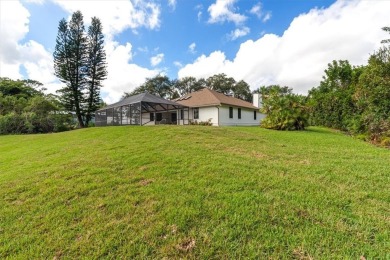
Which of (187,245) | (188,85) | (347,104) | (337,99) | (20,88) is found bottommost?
(187,245)

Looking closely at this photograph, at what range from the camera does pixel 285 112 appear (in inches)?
566

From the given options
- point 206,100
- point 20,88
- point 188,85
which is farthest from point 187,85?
point 20,88

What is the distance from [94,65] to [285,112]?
27.1m

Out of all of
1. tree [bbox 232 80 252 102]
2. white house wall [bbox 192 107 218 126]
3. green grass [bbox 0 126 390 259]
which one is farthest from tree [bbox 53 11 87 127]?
tree [bbox 232 80 252 102]

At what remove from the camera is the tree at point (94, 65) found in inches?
1135

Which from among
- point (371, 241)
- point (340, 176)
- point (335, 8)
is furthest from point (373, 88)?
point (371, 241)

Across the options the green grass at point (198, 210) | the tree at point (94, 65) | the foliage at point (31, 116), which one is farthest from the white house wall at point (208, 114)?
the tree at point (94, 65)

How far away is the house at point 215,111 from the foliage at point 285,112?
4.99 meters

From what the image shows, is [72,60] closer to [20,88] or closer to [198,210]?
[20,88]

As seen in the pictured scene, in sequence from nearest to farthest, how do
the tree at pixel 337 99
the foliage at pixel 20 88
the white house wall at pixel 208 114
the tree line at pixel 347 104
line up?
the tree line at pixel 347 104 → the tree at pixel 337 99 → the white house wall at pixel 208 114 → the foliage at pixel 20 88

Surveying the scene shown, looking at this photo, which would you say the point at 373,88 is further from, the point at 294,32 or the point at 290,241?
the point at 290,241

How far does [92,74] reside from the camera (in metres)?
29.0

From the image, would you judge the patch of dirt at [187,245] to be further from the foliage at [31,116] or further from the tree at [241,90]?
the tree at [241,90]

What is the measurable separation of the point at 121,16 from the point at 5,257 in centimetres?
1160
